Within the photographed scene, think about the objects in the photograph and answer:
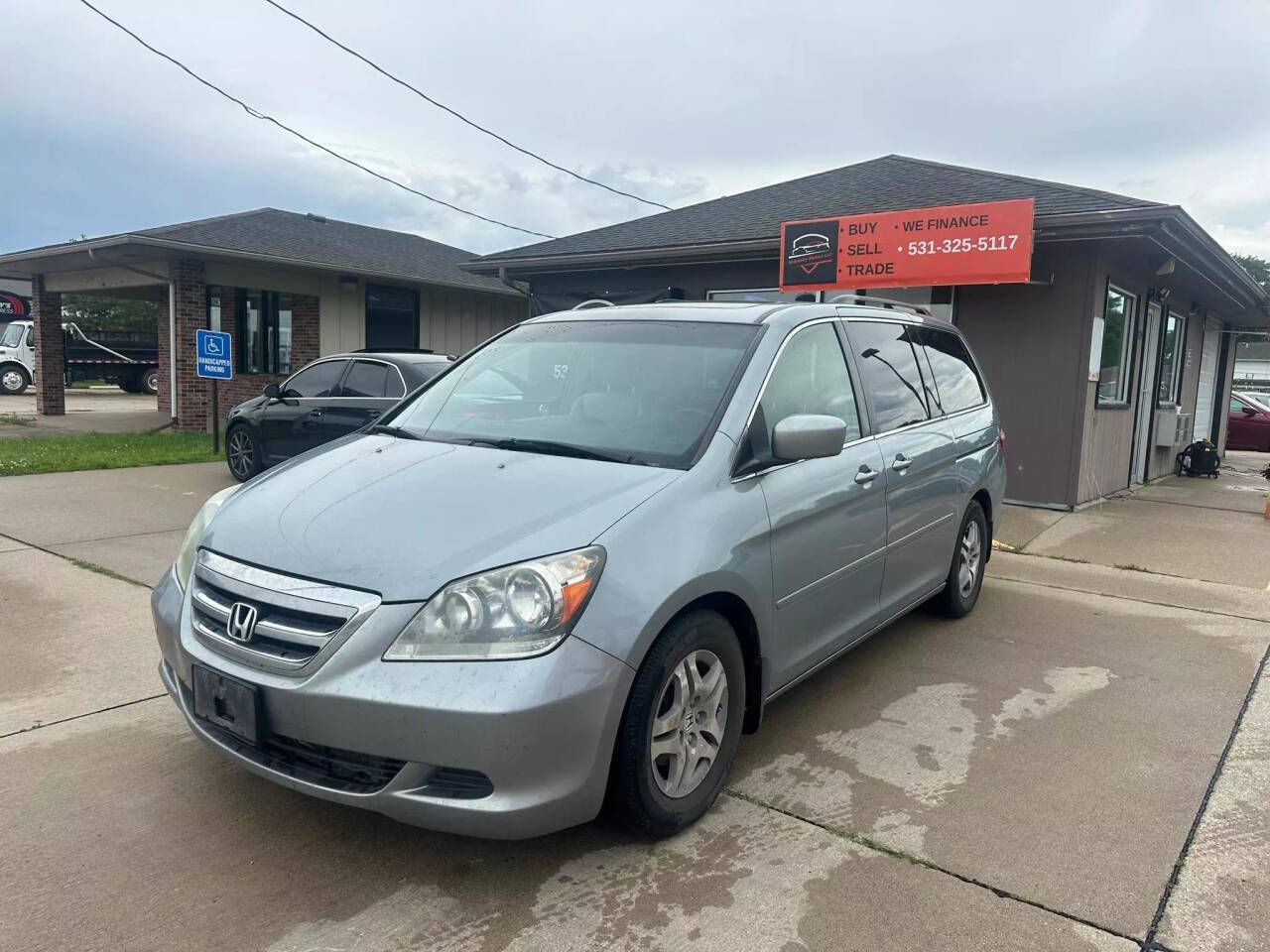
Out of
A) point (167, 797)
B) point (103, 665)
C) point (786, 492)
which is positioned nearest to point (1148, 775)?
point (786, 492)

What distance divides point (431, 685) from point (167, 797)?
1381mm

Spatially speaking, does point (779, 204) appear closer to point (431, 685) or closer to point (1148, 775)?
point (1148, 775)

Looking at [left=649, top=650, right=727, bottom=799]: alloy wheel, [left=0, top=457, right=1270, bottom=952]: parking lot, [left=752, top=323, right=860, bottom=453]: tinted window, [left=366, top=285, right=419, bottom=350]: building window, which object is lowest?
[left=0, top=457, right=1270, bottom=952]: parking lot

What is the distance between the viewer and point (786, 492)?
3250 millimetres

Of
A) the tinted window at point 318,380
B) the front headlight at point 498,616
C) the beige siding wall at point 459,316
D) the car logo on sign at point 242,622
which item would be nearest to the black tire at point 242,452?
the tinted window at point 318,380

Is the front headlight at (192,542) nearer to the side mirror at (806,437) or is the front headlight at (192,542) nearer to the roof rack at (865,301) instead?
the side mirror at (806,437)

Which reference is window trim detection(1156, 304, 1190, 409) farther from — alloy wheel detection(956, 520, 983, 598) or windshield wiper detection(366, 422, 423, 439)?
windshield wiper detection(366, 422, 423, 439)

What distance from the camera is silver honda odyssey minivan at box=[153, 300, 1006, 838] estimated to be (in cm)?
236

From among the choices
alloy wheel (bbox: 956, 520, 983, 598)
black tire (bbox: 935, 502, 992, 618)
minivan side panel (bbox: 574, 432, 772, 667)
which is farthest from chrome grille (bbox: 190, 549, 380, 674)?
alloy wheel (bbox: 956, 520, 983, 598)

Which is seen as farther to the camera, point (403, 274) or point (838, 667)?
point (403, 274)

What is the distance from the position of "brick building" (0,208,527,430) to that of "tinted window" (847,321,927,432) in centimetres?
1333

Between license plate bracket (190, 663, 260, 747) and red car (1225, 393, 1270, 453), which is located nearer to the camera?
license plate bracket (190, 663, 260, 747)

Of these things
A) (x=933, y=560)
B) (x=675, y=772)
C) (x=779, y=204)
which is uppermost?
(x=779, y=204)

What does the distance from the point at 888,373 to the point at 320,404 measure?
666cm
